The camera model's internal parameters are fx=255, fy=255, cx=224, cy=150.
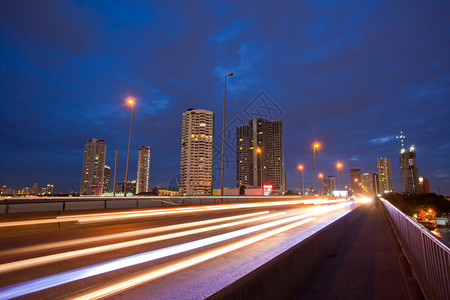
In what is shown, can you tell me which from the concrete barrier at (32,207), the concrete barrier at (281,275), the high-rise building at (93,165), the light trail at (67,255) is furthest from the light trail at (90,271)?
the high-rise building at (93,165)

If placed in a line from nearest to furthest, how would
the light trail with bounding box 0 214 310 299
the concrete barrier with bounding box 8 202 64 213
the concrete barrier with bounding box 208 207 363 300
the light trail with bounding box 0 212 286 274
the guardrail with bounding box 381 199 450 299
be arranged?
the concrete barrier with bounding box 208 207 363 300, the guardrail with bounding box 381 199 450 299, the light trail with bounding box 0 214 310 299, the light trail with bounding box 0 212 286 274, the concrete barrier with bounding box 8 202 64 213

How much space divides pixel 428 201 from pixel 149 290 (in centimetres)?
9078

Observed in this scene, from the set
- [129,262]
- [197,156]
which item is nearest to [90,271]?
[129,262]

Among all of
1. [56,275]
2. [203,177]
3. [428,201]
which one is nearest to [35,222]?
[56,275]

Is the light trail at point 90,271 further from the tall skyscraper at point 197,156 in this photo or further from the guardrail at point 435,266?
the tall skyscraper at point 197,156

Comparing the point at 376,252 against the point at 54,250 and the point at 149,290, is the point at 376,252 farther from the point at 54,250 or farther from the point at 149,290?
the point at 54,250

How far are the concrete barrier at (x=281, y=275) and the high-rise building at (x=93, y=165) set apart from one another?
117 meters

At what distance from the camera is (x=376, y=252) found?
884cm

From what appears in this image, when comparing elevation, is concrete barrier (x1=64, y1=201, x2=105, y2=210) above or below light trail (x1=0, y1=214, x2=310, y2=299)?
above

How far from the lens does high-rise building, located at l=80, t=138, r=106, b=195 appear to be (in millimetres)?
115006

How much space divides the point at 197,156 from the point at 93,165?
76.1m

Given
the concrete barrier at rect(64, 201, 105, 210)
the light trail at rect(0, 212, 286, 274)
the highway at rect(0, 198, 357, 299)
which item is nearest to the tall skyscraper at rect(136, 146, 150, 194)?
the concrete barrier at rect(64, 201, 105, 210)

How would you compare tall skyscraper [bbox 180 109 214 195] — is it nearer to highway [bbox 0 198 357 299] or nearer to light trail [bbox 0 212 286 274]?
highway [bbox 0 198 357 299]

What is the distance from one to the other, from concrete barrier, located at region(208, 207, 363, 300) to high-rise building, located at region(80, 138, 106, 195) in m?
117
